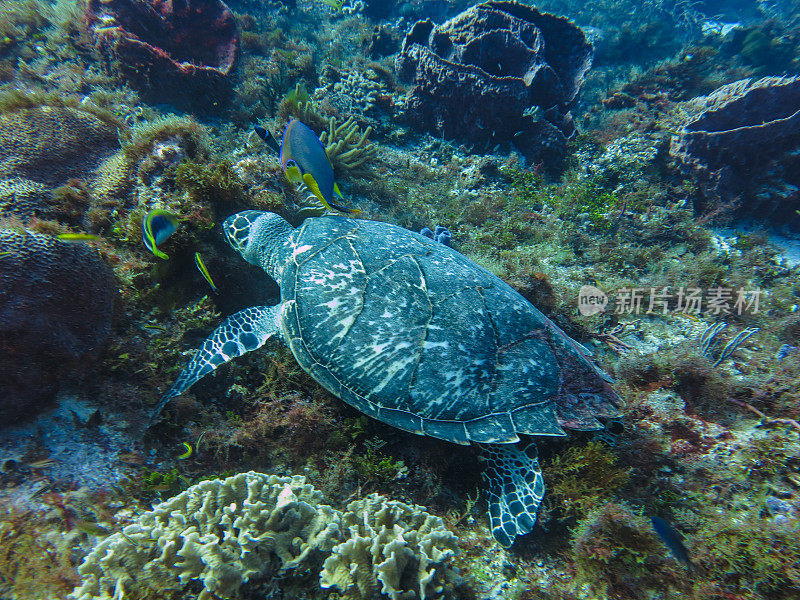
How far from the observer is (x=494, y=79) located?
6832mm

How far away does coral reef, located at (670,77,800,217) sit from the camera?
20.1 feet

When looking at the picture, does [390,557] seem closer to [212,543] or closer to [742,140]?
[212,543]

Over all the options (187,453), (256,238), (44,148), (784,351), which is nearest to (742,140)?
(784,351)

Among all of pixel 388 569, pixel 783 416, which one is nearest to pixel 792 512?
pixel 783 416

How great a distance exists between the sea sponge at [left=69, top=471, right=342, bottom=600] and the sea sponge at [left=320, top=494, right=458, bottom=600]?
0.15 metres

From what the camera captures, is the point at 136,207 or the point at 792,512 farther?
the point at 136,207

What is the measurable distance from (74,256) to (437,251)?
3.25 meters

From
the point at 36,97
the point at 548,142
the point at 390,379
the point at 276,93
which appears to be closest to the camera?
the point at 390,379

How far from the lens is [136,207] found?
11.8 feet

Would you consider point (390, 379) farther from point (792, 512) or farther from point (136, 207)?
point (136, 207)

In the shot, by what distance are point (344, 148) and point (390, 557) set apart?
5864mm

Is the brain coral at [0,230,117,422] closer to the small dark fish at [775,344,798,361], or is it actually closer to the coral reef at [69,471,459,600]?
the coral reef at [69,471,459,600]

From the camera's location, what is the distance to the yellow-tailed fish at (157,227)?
2609 millimetres

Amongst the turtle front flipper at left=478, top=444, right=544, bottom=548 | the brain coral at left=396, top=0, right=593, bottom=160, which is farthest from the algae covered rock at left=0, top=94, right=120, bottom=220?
the brain coral at left=396, top=0, right=593, bottom=160
